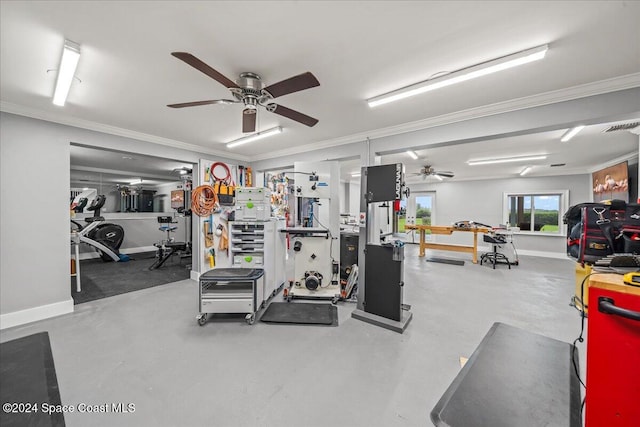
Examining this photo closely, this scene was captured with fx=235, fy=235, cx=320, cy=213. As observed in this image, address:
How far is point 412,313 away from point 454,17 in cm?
325

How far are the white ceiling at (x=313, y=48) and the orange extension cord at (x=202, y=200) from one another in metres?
1.75

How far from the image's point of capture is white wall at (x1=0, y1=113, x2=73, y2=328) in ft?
9.71

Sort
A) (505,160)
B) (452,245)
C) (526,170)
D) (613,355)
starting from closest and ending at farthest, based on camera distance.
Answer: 1. (613,355)
2. (505,160)
3. (526,170)
4. (452,245)

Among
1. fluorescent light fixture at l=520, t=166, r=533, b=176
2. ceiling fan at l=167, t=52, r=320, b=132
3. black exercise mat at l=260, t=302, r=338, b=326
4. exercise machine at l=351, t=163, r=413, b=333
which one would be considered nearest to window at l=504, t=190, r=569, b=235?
fluorescent light fixture at l=520, t=166, r=533, b=176

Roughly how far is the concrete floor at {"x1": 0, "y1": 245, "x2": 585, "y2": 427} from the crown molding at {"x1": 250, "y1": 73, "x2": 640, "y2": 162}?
2.63m

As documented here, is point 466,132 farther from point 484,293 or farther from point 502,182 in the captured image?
Answer: point 502,182

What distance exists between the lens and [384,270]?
3.07 m

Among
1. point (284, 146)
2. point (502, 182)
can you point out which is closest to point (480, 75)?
point (284, 146)

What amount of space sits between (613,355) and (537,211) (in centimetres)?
979

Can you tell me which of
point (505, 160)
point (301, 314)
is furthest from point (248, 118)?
point (505, 160)

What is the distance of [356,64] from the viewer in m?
2.12

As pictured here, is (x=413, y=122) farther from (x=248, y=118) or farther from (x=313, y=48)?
(x=248, y=118)

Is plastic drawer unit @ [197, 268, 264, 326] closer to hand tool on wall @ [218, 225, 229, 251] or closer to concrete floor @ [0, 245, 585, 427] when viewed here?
concrete floor @ [0, 245, 585, 427]

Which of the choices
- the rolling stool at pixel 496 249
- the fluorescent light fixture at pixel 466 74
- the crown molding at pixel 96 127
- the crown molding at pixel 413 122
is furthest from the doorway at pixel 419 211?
the crown molding at pixel 96 127
